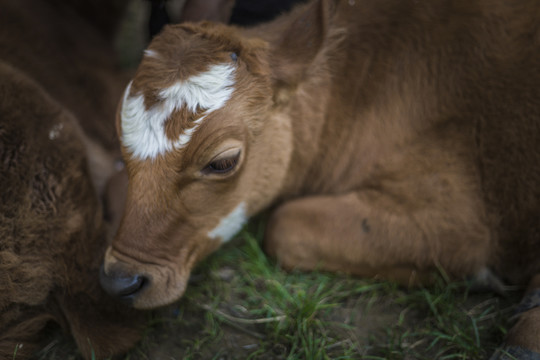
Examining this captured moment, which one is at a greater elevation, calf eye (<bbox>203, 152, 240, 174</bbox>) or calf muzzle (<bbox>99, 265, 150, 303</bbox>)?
calf eye (<bbox>203, 152, 240, 174</bbox>)

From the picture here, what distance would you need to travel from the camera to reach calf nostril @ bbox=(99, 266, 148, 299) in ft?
7.78

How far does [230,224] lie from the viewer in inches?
111

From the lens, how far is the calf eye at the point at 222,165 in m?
2.43

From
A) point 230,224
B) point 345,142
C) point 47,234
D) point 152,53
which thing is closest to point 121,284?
point 47,234

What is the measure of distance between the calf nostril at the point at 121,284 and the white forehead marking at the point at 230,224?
1.61 feet

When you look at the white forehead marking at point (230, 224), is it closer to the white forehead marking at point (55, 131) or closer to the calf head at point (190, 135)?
the calf head at point (190, 135)

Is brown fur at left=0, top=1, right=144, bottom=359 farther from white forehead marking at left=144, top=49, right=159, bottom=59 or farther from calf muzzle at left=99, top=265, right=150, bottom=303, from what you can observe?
white forehead marking at left=144, top=49, right=159, bottom=59

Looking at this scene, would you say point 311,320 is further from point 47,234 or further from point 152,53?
point 152,53

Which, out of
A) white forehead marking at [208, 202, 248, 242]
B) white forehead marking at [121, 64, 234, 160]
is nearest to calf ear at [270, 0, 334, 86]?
white forehead marking at [121, 64, 234, 160]

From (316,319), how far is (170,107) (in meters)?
1.42

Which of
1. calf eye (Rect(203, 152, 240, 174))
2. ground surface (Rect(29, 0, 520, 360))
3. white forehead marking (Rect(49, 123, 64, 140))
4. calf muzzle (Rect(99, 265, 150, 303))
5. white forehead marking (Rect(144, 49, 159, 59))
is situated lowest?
ground surface (Rect(29, 0, 520, 360))

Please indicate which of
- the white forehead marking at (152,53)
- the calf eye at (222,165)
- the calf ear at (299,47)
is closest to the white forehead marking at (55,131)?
the white forehead marking at (152,53)

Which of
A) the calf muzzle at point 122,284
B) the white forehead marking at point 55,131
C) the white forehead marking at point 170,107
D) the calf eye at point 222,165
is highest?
the white forehead marking at point 170,107

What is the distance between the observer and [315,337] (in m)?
2.68
